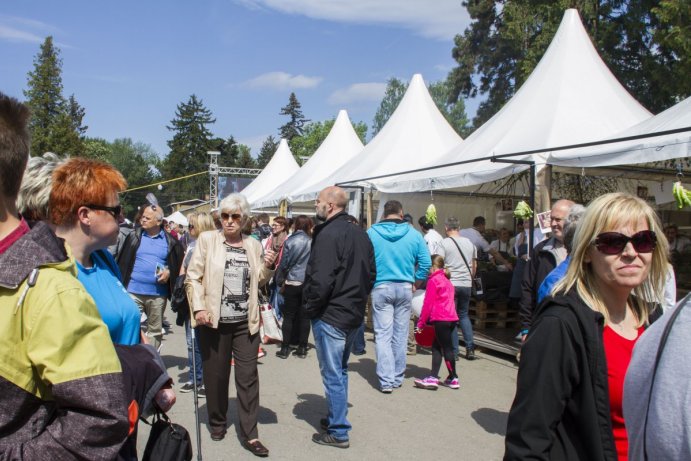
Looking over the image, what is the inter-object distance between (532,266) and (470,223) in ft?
29.6

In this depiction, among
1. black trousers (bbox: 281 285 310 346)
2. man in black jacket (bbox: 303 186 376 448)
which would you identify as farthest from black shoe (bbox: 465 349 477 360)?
man in black jacket (bbox: 303 186 376 448)

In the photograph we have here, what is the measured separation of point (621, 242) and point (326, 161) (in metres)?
16.4

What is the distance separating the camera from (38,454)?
1352 mm

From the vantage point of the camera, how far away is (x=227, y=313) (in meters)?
4.59

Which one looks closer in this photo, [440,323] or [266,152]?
[440,323]

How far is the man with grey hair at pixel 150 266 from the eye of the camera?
6277 mm

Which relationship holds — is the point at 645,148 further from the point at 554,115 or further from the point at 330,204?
the point at 330,204

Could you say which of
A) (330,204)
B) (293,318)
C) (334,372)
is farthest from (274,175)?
(334,372)

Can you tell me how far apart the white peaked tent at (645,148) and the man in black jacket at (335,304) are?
335cm

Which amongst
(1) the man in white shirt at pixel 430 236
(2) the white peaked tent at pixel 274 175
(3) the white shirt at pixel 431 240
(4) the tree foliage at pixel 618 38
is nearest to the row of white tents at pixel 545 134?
(1) the man in white shirt at pixel 430 236

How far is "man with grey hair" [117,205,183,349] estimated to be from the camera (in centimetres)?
628

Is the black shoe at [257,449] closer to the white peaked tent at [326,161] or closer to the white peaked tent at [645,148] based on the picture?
the white peaked tent at [645,148]

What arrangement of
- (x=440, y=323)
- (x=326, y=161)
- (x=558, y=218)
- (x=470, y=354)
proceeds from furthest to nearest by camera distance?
Result: (x=326, y=161), (x=470, y=354), (x=440, y=323), (x=558, y=218)

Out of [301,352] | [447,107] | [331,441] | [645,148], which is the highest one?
[447,107]
